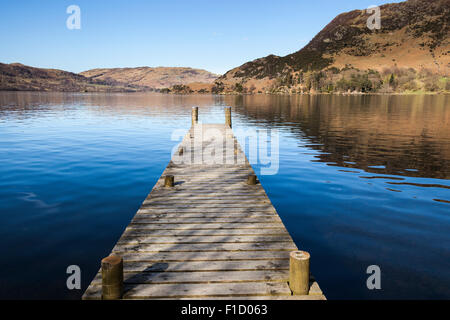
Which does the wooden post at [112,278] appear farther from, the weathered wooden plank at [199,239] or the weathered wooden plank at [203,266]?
the weathered wooden plank at [199,239]

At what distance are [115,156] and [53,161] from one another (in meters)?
3.61

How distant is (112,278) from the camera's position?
4094mm

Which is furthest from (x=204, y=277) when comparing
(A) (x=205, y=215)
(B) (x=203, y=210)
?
(B) (x=203, y=210)

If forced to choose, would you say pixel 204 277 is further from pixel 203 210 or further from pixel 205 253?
pixel 203 210

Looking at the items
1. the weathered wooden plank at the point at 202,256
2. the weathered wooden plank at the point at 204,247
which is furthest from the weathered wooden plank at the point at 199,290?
the weathered wooden plank at the point at 204,247

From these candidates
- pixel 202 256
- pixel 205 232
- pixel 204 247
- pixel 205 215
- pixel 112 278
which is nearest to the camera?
pixel 112 278

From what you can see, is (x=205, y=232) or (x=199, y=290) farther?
(x=205, y=232)

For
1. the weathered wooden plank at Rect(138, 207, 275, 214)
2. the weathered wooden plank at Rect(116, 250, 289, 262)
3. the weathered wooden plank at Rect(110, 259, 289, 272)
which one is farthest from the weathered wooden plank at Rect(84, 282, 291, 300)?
the weathered wooden plank at Rect(138, 207, 275, 214)

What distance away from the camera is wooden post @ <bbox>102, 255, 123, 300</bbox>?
405cm

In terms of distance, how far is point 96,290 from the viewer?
174 inches

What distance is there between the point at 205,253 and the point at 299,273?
76.7 inches

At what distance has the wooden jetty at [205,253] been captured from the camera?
4.38 m
